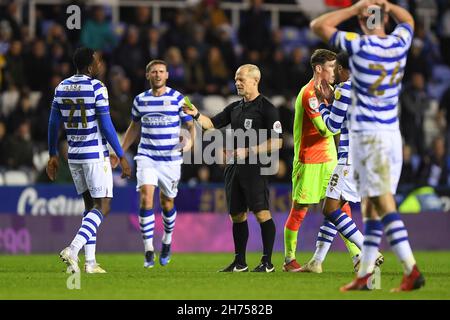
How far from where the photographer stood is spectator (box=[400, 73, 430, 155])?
19.4 meters

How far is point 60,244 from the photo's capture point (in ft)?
53.6

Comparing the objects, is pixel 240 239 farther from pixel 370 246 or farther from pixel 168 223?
pixel 370 246

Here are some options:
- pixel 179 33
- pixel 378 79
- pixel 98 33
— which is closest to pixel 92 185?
pixel 378 79

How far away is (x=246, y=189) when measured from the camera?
11.4 m

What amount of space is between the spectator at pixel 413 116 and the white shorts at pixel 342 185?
8497 mm

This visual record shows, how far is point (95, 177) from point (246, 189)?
5.34ft

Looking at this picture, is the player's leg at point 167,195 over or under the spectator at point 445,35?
under

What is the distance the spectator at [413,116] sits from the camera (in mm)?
19406

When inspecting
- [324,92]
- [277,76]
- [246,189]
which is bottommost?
[246,189]

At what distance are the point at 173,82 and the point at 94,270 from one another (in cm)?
816

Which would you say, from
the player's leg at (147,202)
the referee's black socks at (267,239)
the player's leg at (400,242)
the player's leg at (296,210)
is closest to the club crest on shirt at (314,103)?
the player's leg at (296,210)

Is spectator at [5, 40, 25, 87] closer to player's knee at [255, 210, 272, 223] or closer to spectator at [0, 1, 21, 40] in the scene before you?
spectator at [0, 1, 21, 40]

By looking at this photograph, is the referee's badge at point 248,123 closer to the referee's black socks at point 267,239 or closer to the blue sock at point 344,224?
the referee's black socks at point 267,239
